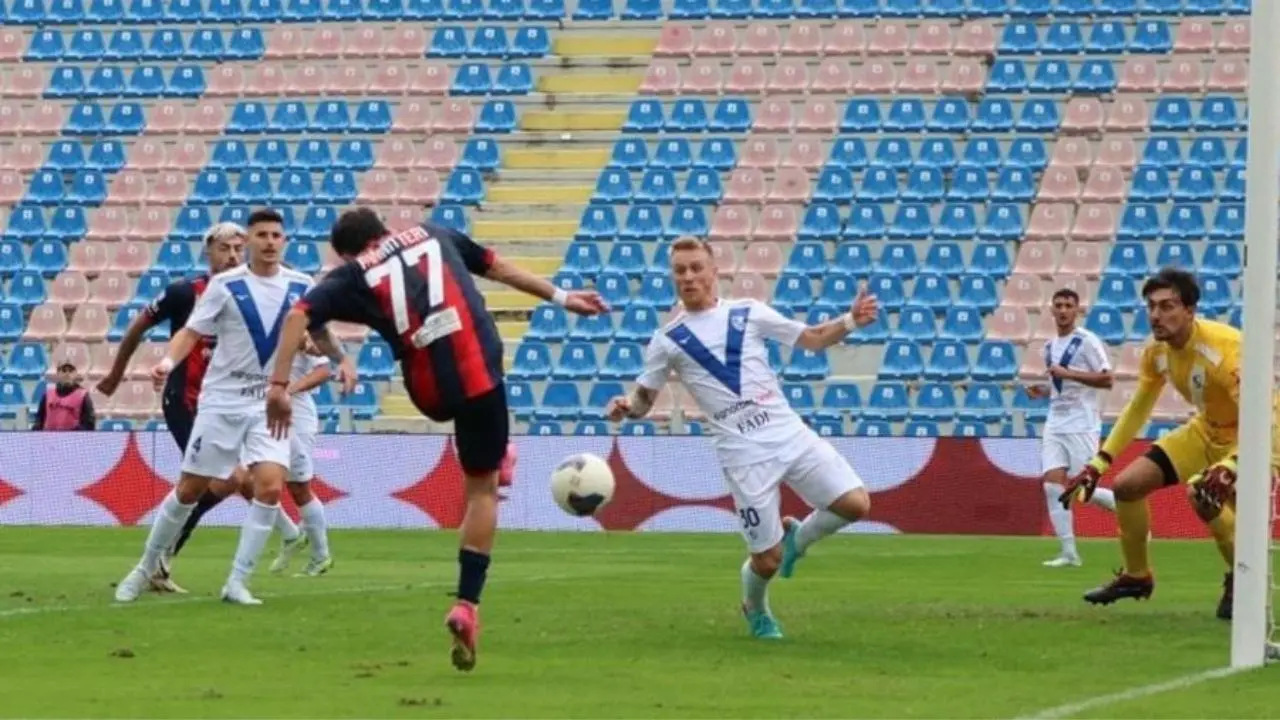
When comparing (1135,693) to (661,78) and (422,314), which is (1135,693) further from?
(661,78)

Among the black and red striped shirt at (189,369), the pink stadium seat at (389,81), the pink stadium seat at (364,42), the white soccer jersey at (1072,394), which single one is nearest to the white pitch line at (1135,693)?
the black and red striped shirt at (189,369)

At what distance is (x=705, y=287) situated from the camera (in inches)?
502

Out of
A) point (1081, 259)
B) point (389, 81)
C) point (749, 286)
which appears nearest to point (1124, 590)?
point (1081, 259)

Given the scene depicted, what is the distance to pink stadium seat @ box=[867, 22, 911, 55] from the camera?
33.4 meters

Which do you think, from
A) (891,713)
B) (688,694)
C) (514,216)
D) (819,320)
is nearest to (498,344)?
(688,694)

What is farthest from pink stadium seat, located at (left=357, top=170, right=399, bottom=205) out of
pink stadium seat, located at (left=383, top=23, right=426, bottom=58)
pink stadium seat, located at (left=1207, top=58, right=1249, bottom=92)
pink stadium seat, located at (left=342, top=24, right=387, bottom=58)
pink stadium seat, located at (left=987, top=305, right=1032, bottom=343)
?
pink stadium seat, located at (left=1207, top=58, right=1249, bottom=92)

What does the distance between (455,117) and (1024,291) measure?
28.4 ft

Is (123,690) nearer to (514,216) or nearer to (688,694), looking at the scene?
(688,694)

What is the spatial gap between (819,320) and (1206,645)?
58.5ft

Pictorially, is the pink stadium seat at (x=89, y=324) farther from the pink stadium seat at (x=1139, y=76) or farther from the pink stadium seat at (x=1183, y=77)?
the pink stadium seat at (x=1183, y=77)

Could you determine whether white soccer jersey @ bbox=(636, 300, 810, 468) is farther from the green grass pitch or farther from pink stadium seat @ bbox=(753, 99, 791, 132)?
pink stadium seat @ bbox=(753, 99, 791, 132)

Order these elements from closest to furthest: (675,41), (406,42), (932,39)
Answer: (932,39), (675,41), (406,42)

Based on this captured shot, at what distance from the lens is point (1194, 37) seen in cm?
3225

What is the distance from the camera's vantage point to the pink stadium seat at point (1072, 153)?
3172 cm
